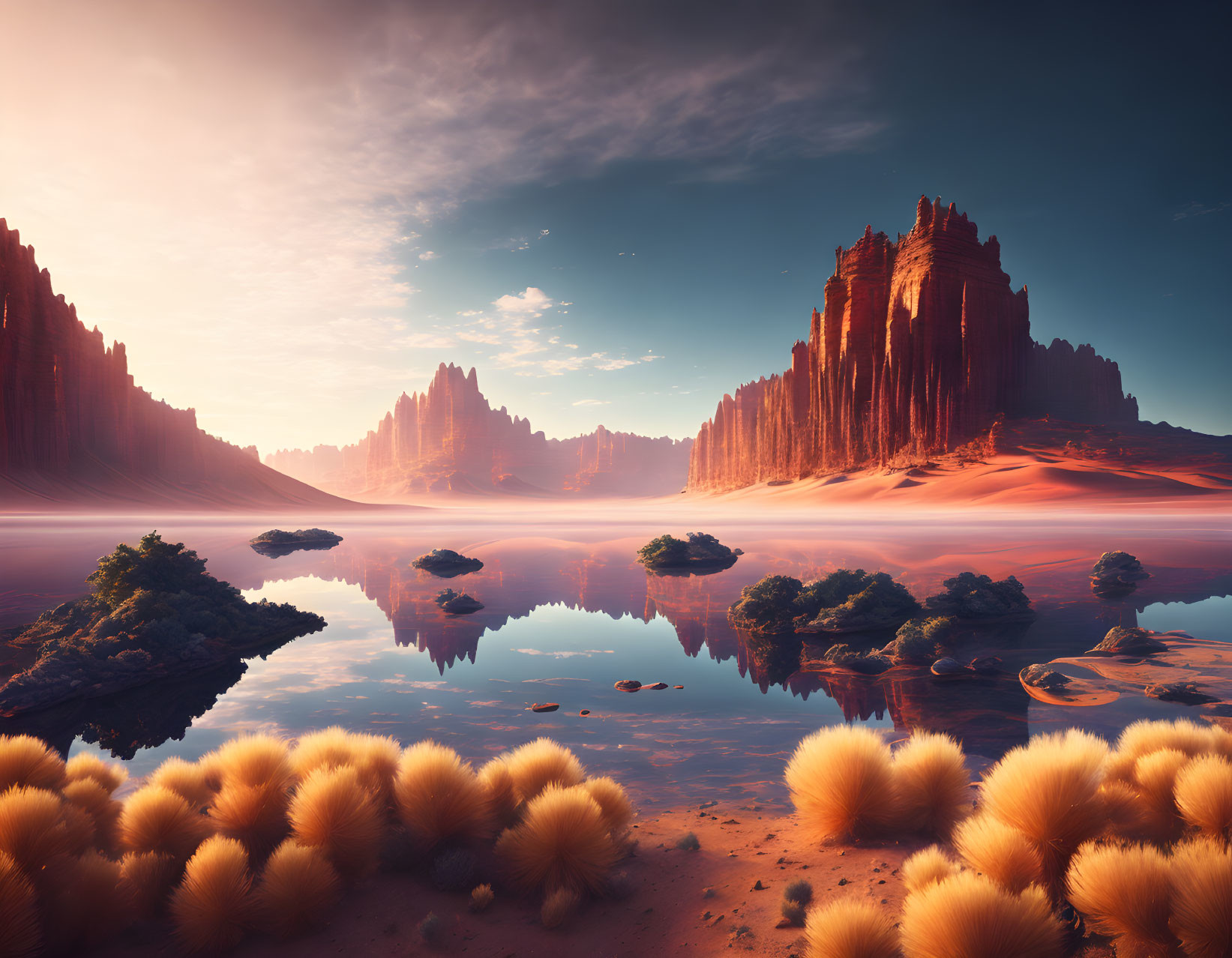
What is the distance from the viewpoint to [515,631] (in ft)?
48.3

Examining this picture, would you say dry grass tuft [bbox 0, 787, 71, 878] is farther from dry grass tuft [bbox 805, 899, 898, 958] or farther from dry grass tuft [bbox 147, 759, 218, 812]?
dry grass tuft [bbox 805, 899, 898, 958]

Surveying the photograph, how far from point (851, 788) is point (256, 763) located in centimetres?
552

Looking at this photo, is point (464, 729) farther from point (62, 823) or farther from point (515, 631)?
point (515, 631)

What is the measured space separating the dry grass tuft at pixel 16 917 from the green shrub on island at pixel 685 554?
24790mm

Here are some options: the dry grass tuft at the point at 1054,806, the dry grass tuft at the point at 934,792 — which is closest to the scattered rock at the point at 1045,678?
the dry grass tuft at the point at 934,792

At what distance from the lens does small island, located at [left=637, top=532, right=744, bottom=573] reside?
91.0ft

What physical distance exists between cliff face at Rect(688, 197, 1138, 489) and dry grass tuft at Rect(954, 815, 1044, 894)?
78440 mm

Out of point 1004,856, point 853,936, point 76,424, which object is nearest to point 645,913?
point 853,936

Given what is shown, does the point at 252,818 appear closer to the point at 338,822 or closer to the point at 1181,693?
the point at 338,822

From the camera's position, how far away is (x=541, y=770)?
5.50 m

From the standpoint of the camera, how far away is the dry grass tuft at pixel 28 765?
16.1ft

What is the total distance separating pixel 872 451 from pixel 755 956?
86.2m

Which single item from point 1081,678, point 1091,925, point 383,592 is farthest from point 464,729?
point 383,592

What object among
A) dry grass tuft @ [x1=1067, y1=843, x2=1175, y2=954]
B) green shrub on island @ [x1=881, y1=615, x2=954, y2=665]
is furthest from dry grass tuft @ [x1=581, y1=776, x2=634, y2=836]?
green shrub on island @ [x1=881, y1=615, x2=954, y2=665]
